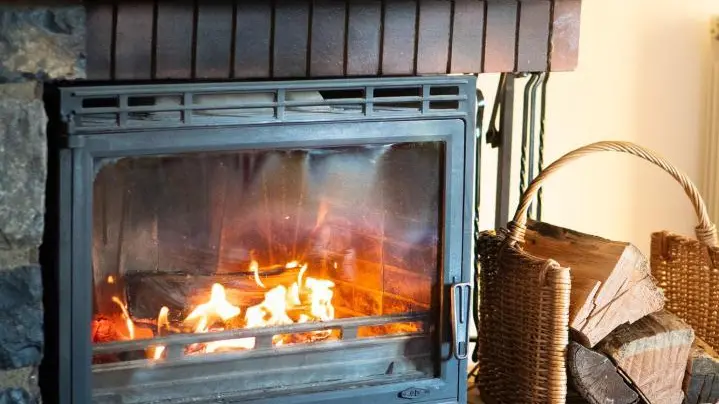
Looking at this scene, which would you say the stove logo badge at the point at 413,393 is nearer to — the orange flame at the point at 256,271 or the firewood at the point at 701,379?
the orange flame at the point at 256,271

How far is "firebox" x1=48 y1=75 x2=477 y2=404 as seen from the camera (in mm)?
1787

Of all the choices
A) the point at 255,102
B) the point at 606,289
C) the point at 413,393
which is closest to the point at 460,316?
the point at 413,393

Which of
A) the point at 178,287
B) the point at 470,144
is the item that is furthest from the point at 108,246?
Answer: the point at 470,144

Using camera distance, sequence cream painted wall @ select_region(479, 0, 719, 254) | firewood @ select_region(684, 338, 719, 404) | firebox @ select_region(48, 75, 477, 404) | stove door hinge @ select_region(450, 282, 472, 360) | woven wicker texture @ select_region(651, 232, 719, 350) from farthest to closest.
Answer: cream painted wall @ select_region(479, 0, 719, 254), woven wicker texture @ select_region(651, 232, 719, 350), firewood @ select_region(684, 338, 719, 404), stove door hinge @ select_region(450, 282, 472, 360), firebox @ select_region(48, 75, 477, 404)

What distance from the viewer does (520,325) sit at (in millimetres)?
2172

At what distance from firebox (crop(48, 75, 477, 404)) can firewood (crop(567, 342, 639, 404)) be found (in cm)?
21

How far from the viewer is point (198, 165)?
1862mm

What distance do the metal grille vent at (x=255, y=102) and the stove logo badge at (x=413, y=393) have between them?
1.54 feet

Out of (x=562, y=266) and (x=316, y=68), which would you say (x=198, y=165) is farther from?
(x=562, y=266)

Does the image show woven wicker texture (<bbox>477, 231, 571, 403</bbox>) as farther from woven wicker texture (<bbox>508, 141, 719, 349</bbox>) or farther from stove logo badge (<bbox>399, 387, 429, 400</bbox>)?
woven wicker texture (<bbox>508, 141, 719, 349</bbox>)

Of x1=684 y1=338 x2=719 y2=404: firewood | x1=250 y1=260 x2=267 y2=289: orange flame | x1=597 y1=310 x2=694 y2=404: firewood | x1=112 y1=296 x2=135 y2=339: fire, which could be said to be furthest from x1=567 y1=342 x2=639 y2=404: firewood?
x1=112 y1=296 x2=135 y2=339: fire

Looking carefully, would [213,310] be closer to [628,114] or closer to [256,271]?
[256,271]

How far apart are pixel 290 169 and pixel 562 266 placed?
0.58 m

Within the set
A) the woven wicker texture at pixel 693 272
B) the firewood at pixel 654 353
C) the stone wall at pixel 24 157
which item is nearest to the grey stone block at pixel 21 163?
the stone wall at pixel 24 157
